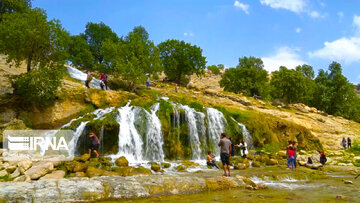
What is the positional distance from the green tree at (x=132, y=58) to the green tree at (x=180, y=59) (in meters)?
14.6

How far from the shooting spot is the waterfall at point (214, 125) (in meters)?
30.1

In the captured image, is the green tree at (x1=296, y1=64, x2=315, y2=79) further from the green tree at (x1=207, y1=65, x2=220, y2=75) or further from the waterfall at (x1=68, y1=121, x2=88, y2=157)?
the waterfall at (x1=68, y1=121, x2=88, y2=157)

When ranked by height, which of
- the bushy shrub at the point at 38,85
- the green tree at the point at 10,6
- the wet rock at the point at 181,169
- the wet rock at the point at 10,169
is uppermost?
the green tree at the point at 10,6

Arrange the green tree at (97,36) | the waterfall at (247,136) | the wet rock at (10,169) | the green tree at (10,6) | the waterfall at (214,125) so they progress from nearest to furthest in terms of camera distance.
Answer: the wet rock at (10,169) < the waterfall at (214,125) < the waterfall at (247,136) < the green tree at (10,6) < the green tree at (97,36)

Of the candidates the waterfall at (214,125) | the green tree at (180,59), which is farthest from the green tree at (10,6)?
the waterfall at (214,125)

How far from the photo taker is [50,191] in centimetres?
983

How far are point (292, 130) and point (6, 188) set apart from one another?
120 ft

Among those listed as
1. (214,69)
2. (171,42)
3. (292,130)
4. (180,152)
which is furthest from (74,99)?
(214,69)

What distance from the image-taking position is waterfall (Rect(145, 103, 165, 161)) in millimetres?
25328

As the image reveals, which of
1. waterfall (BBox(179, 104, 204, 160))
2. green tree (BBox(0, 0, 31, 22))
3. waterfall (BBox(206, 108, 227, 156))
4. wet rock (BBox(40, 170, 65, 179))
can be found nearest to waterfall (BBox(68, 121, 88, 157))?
wet rock (BBox(40, 170, 65, 179))

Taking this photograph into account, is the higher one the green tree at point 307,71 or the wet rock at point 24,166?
the green tree at point 307,71

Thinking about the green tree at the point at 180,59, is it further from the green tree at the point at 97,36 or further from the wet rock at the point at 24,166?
the wet rock at the point at 24,166

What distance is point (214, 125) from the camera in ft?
103

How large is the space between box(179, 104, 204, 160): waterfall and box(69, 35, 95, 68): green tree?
42.4m
